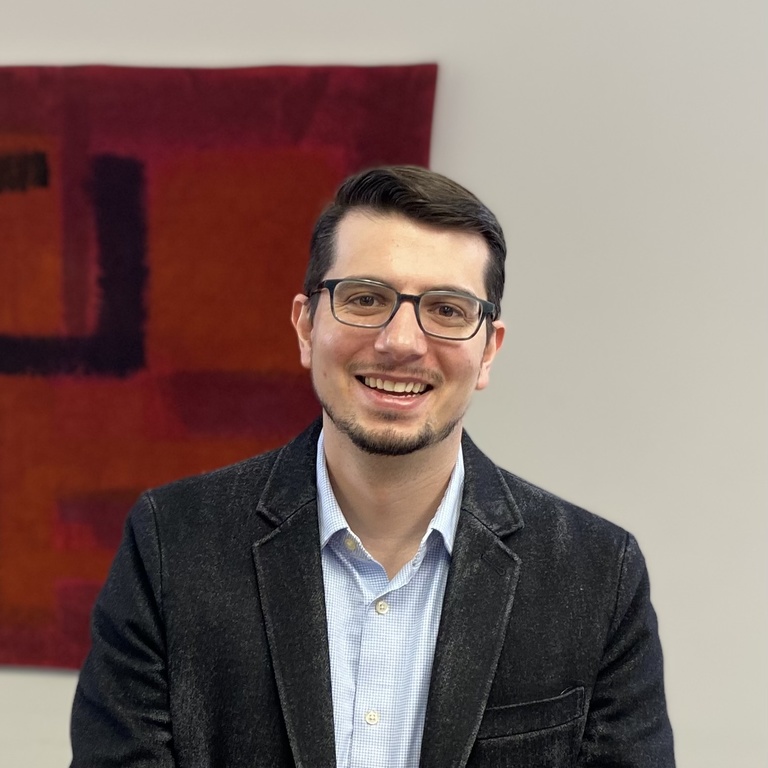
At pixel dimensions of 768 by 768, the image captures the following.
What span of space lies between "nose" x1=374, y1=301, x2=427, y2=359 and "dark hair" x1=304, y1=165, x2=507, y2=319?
154mm

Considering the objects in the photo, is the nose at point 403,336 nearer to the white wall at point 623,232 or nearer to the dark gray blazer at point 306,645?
the dark gray blazer at point 306,645

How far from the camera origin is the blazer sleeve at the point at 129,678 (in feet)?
3.73

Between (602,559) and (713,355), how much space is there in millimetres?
694

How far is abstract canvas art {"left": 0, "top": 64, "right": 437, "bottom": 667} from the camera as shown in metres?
1.74

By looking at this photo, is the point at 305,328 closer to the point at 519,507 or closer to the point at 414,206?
the point at 414,206

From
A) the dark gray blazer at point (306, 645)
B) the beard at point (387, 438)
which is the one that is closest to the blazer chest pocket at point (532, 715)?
the dark gray blazer at point (306, 645)

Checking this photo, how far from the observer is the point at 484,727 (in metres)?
1.17

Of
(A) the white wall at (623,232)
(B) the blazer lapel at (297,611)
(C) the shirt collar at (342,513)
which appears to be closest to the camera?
(B) the blazer lapel at (297,611)

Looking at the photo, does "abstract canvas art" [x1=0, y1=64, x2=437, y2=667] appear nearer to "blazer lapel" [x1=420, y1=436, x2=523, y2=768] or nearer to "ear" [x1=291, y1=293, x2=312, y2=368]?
"ear" [x1=291, y1=293, x2=312, y2=368]

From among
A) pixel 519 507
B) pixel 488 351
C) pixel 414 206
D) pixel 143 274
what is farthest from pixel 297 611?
pixel 143 274

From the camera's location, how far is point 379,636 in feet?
3.94

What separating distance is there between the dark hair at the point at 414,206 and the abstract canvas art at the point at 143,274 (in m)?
0.47

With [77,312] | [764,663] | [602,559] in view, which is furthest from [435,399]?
[764,663]

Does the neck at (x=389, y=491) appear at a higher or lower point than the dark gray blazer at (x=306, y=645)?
higher
